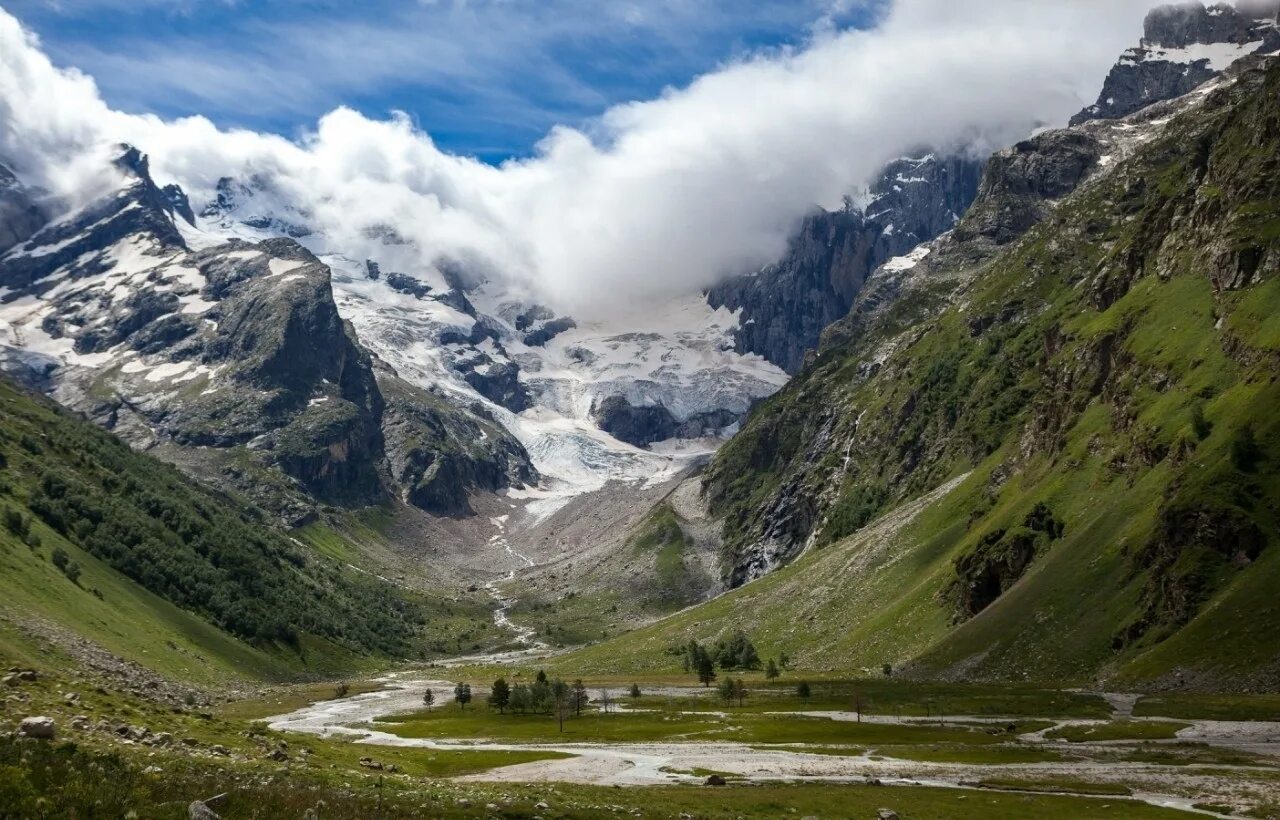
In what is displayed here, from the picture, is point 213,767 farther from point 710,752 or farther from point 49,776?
point 710,752

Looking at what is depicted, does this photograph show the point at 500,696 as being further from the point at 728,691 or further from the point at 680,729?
the point at 680,729

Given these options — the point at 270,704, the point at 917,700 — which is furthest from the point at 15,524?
the point at 917,700

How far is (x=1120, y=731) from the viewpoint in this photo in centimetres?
9681

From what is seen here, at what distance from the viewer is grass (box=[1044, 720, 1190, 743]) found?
93.8 metres

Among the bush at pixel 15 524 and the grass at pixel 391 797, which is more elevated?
the bush at pixel 15 524

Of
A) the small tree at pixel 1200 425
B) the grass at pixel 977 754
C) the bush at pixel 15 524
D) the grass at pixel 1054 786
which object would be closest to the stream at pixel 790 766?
the grass at pixel 1054 786

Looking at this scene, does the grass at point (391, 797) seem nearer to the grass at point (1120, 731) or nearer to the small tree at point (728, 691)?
the grass at point (1120, 731)

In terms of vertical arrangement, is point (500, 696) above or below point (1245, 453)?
below

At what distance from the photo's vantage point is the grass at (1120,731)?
93812 millimetres

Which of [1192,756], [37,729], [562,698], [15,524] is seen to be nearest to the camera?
[37,729]

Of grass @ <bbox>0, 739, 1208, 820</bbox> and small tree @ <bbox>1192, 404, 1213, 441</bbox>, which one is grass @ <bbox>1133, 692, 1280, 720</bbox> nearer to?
grass @ <bbox>0, 739, 1208, 820</bbox>

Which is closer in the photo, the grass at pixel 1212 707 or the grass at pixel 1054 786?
the grass at pixel 1054 786

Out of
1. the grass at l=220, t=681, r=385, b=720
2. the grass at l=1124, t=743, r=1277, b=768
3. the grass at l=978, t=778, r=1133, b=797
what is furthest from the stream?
the grass at l=220, t=681, r=385, b=720

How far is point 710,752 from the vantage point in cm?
9575
